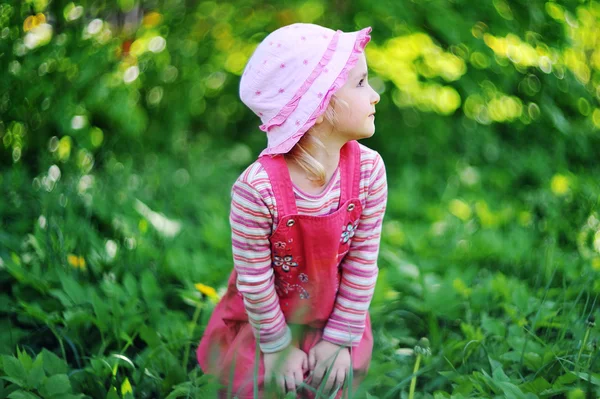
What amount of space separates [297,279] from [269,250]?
141 mm

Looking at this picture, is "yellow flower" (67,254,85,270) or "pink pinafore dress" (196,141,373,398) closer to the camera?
"pink pinafore dress" (196,141,373,398)

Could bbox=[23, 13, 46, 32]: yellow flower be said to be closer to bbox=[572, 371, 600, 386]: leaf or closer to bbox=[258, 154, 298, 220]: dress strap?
bbox=[258, 154, 298, 220]: dress strap

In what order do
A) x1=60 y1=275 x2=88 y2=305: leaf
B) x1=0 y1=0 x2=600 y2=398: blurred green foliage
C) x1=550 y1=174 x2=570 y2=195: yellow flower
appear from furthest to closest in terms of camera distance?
x1=550 y1=174 x2=570 y2=195: yellow flower, x1=60 y1=275 x2=88 y2=305: leaf, x1=0 y1=0 x2=600 y2=398: blurred green foliage

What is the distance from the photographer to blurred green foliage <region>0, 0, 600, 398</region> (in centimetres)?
200

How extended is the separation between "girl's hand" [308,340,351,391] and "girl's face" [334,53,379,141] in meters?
0.60

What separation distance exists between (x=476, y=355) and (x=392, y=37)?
195 centimetres

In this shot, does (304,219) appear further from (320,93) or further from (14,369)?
(14,369)

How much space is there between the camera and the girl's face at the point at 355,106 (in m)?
1.56

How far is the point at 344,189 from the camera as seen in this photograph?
5.47ft

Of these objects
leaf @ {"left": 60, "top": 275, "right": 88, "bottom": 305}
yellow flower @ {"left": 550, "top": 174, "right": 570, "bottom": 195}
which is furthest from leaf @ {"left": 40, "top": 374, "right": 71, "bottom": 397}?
yellow flower @ {"left": 550, "top": 174, "right": 570, "bottom": 195}

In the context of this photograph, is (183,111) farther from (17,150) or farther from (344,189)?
(344,189)

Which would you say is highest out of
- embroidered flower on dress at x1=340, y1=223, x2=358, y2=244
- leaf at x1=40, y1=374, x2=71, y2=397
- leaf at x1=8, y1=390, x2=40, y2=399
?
embroidered flower on dress at x1=340, y1=223, x2=358, y2=244

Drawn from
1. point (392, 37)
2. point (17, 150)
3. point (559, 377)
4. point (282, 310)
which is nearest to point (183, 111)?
point (17, 150)

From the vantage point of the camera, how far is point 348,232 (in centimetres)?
172
